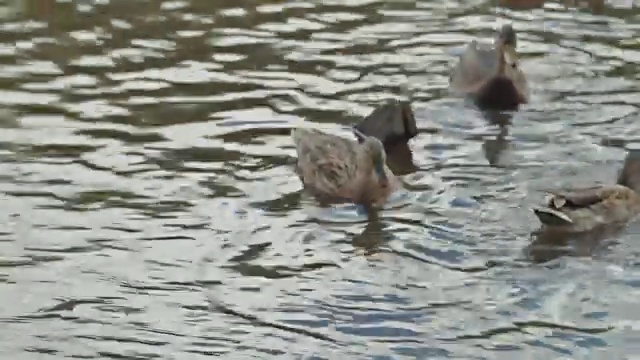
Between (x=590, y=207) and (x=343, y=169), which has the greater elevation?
(x=343, y=169)

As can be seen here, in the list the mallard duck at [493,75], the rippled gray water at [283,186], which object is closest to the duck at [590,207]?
the rippled gray water at [283,186]

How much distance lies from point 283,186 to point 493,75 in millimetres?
2847

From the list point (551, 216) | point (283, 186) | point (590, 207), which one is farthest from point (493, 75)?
point (551, 216)

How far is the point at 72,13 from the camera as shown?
46.9 feet

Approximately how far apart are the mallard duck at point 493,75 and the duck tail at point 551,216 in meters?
3.17

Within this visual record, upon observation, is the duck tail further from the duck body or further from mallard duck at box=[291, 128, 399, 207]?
mallard duck at box=[291, 128, 399, 207]

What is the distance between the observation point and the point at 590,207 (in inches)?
342

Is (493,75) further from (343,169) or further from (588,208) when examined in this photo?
(588,208)

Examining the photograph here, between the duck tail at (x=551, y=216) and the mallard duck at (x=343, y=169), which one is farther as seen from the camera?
the mallard duck at (x=343, y=169)

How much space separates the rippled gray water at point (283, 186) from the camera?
7191mm

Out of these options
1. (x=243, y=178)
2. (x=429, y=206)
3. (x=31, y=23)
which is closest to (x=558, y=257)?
(x=429, y=206)

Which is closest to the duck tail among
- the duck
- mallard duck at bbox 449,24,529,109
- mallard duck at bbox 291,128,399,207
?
the duck

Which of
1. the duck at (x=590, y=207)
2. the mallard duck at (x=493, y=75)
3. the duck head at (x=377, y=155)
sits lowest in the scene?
the duck at (x=590, y=207)

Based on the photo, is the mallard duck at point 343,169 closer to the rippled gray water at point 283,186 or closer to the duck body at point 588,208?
the rippled gray water at point 283,186
